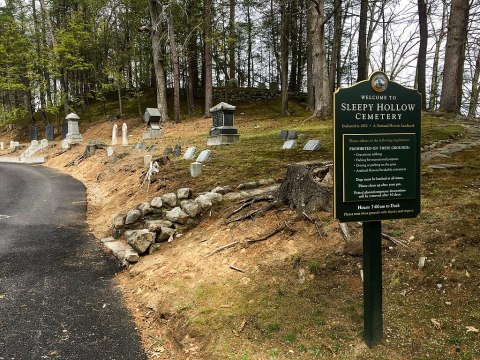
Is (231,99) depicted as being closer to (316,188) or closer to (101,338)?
(316,188)

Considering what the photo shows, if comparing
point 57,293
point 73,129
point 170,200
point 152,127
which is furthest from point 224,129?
point 73,129

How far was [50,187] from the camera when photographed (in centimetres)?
1312

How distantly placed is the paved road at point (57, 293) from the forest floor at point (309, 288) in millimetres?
339

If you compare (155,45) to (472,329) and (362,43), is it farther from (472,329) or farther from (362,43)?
(472,329)

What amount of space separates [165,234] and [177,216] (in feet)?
1.52

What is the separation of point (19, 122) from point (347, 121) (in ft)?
128

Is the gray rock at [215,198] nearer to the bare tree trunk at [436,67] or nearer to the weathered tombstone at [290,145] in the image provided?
the weathered tombstone at [290,145]

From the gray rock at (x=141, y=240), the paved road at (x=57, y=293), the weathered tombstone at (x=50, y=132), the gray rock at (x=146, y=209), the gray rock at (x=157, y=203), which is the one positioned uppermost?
the weathered tombstone at (x=50, y=132)

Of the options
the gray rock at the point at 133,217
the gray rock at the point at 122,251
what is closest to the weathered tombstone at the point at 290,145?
the gray rock at the point at 133,217

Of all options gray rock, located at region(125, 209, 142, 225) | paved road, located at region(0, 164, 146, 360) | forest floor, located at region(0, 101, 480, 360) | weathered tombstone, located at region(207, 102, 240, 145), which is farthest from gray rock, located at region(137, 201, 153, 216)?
weathered tombstone, located at region(207, 102, 240, 145)

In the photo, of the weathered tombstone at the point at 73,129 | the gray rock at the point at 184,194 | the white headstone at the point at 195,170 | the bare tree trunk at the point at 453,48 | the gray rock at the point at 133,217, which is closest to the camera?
the gray rock at the point at 133,217

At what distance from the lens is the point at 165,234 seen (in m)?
6.79

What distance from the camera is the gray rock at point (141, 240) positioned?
653cm

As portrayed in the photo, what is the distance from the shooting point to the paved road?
13.3 ft
